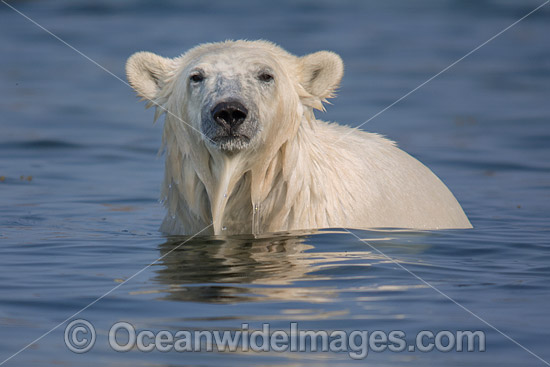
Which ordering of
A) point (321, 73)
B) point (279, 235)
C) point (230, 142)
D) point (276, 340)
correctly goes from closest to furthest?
point (276, 340) → point (230, 142) → point (279, 235) → point (321, 73)

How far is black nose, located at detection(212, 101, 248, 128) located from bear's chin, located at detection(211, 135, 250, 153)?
8 centimetres

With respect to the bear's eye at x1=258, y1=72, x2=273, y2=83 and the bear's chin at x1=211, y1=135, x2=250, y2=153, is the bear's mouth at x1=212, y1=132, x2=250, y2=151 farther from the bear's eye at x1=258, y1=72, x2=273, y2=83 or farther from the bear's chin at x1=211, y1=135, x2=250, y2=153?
the bear's eye at x1=258, y1=72, x2=273, y2=83

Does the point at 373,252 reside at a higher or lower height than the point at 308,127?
lower

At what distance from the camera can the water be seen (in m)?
4.64

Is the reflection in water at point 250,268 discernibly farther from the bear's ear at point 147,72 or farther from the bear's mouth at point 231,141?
the bear's ear at point 147,72

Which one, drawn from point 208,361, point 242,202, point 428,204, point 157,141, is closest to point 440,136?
point 157,141

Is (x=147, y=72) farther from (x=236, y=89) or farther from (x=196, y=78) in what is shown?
(x=236, y=89)

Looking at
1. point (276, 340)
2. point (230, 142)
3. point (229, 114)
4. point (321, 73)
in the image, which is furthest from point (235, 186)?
point (276, 340)

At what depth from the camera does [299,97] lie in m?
6.52

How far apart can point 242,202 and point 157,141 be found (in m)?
6.37

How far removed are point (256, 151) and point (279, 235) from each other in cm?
63

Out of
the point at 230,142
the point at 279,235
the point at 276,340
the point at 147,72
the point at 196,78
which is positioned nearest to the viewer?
the point at 276,340

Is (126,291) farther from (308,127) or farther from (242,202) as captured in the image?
(308,127)

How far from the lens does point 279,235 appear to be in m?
6.39
